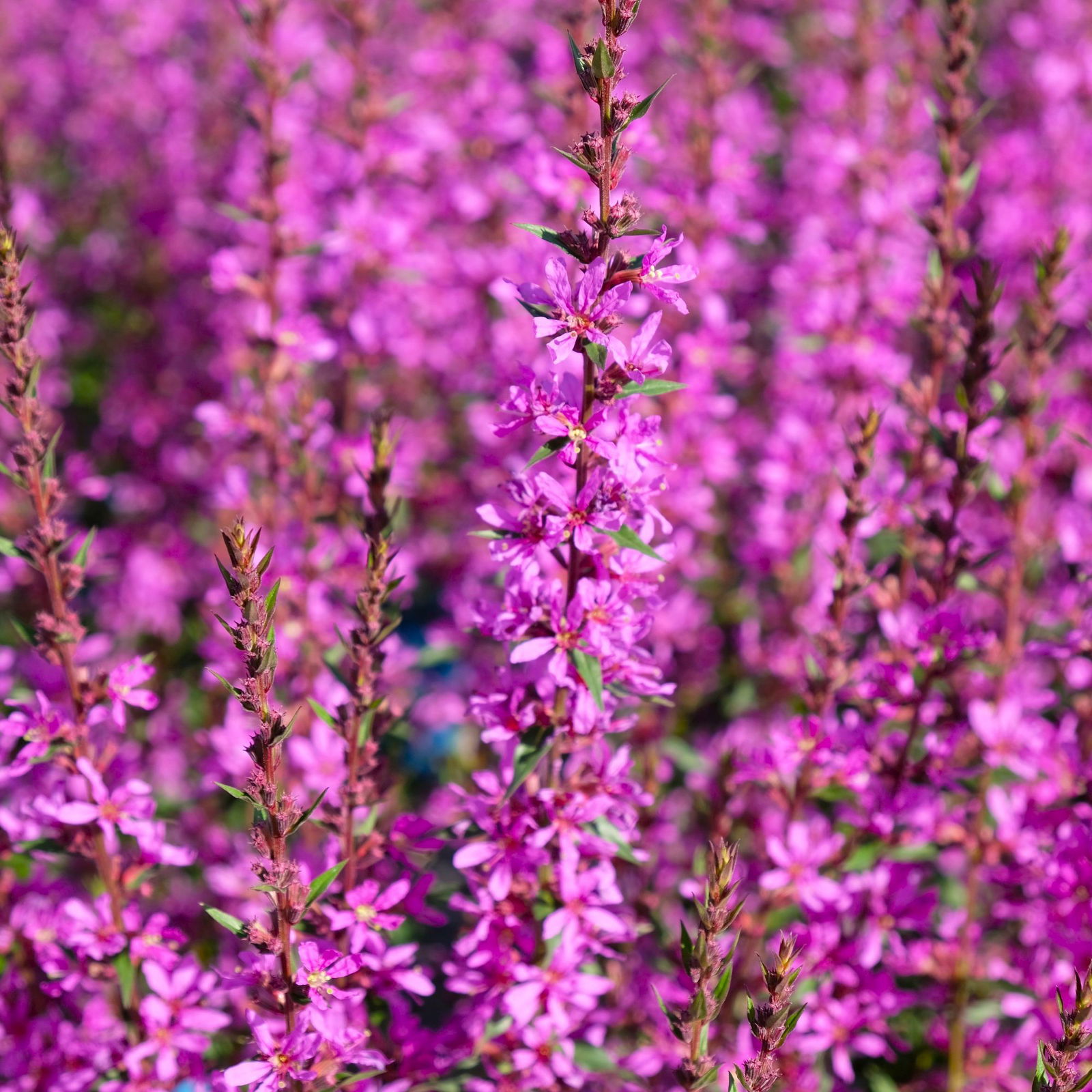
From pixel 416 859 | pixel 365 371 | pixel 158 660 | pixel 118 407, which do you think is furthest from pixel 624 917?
pixel 118 407

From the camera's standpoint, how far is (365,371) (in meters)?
5.74

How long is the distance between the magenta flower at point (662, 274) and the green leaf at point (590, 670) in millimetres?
890

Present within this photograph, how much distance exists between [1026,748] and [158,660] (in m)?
4.50

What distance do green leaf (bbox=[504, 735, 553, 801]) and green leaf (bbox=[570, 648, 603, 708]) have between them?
0.73 feet

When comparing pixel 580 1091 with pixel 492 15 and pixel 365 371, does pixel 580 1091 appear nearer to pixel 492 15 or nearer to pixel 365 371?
pixel 365 371

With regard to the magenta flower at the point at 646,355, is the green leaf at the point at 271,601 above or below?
below

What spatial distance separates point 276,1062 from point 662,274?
85.8 inches

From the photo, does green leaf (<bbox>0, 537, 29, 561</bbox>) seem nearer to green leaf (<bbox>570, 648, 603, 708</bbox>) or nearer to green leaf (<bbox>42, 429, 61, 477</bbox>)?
green leaf (<bbox>42, 429, 61, 477</bbox>)

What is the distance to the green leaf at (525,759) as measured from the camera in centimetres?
284

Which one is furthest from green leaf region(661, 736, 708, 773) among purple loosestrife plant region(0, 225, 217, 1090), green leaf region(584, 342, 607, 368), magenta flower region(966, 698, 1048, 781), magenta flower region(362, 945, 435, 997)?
green leaf region(584, 342, 607, 368)

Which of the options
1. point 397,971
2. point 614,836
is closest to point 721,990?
point 614,836

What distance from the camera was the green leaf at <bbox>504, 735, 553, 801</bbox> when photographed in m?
2.84

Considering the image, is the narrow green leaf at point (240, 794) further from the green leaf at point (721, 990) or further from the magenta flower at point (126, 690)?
the green leaf at point (721, 990)

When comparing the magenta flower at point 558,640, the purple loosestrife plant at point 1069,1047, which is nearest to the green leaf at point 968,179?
the magenta flower at point 558,640
